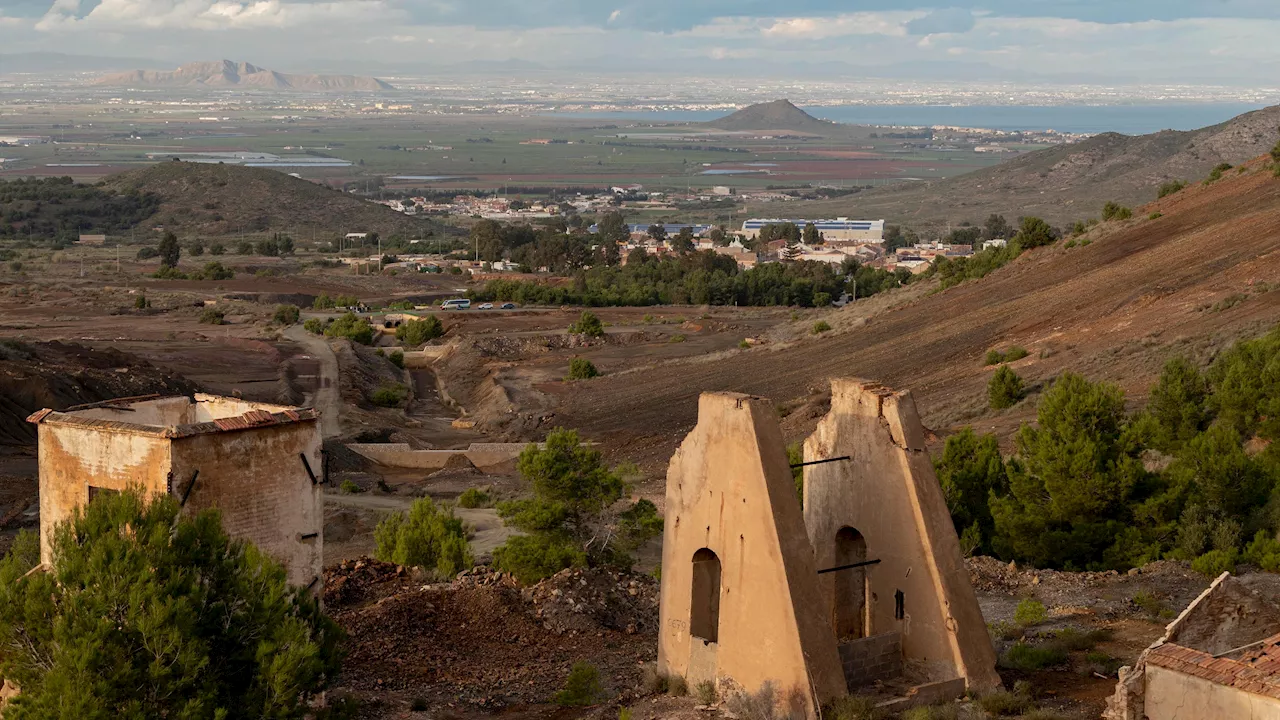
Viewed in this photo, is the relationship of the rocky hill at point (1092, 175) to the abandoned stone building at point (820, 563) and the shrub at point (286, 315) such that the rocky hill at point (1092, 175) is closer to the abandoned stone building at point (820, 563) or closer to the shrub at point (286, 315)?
the shrub at point (286, 315)

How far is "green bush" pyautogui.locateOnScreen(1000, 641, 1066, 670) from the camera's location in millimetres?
17125

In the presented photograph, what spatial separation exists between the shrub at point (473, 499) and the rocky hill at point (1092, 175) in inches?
4747

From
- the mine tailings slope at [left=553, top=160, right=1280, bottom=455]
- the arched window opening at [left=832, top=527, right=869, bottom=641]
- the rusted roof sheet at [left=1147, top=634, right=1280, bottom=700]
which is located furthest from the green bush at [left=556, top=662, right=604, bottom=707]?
the mine tailings slope at [left=553, top=160, right=1280, bottom=455]

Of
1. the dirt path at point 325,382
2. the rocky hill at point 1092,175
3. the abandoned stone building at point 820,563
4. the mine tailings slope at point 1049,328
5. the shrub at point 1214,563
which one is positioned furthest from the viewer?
the rocky hill at point 1092,175

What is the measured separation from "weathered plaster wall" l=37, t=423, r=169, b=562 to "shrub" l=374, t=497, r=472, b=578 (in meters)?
8.50

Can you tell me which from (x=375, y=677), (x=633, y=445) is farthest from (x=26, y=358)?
(x=375, y=677)

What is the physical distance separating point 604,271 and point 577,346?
1350 inches

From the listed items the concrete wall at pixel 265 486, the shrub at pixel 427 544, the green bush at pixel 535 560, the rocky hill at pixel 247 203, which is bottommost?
the rocky hill at pixel 247 203

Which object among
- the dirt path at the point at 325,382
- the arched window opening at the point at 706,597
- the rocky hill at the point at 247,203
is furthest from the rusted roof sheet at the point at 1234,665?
the rocky hill at the point at 247,203

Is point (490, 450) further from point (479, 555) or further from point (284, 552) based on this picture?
point (284, 552)

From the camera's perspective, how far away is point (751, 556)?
15281 millimetres

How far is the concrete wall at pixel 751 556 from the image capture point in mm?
14914

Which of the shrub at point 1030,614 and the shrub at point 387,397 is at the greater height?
the shrub at point 1030,614

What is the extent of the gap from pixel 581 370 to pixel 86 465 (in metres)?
43.0
